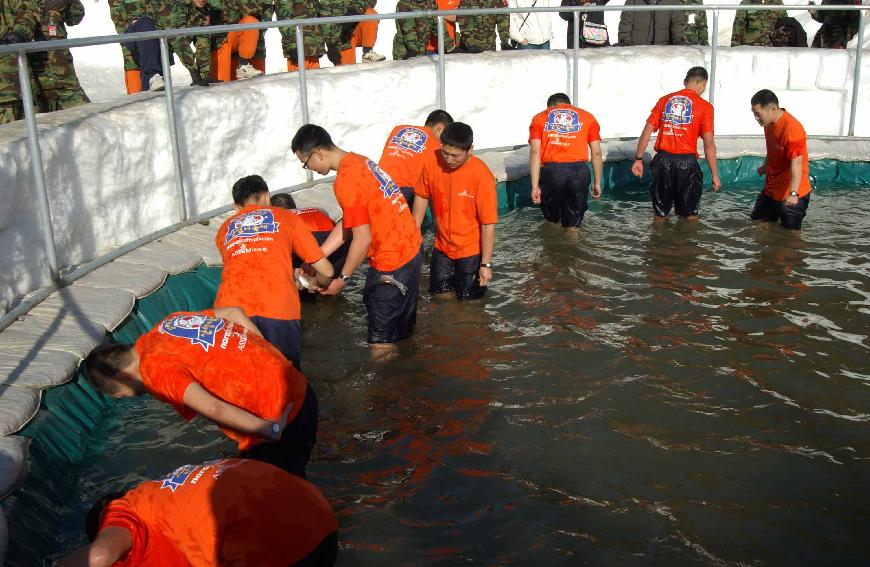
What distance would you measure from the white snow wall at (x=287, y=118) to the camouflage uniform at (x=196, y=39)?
0.77m

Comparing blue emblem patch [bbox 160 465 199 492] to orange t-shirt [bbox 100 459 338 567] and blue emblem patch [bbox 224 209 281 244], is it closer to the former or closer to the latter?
orange t-shirt [bbox 100 459 338 567]

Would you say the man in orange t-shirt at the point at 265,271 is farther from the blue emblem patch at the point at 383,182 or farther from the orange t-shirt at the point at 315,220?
the orange t-shirt at the point at 315,220

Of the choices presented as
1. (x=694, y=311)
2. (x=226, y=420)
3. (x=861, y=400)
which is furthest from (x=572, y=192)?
(x=226, y=420)

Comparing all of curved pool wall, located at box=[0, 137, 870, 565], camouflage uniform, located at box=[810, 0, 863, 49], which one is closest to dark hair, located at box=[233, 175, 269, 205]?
curved pool wall, located at box=[0, 137, 870, 565]

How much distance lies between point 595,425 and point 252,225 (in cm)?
228

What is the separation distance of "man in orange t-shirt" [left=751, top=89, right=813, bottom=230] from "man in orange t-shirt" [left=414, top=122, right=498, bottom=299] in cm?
344

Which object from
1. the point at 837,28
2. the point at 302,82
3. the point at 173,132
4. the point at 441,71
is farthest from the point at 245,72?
the point at 837,28

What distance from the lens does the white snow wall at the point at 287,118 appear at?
22.1ft

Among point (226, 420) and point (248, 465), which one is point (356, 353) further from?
point (248, 465)

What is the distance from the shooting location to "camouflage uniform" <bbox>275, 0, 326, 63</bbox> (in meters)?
11.5

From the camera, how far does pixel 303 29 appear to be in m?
11.5

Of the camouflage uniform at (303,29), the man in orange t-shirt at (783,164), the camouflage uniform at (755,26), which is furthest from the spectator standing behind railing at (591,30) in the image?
the man in orange t-shirt at (783,164)

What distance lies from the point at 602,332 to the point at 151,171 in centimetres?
384

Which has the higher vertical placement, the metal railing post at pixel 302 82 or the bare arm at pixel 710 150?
the metal railing post at pixel 302 82
